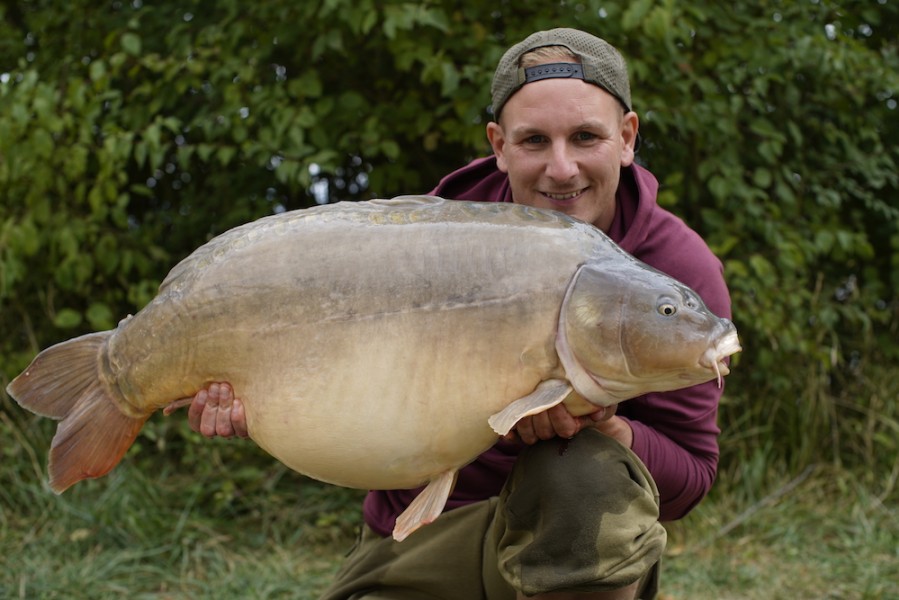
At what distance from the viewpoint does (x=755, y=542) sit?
3.24m

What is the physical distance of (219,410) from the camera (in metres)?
1.69

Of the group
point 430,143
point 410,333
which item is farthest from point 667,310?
point 430,143

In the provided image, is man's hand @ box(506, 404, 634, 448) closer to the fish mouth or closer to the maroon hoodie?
the maroon hoodie

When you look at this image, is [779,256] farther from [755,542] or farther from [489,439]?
[489,439]

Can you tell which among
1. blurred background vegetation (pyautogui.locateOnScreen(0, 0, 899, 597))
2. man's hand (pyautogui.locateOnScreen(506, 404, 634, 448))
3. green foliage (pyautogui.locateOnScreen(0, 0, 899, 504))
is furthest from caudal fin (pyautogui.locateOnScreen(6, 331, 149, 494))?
green foliage (pyautogui.locateOnScreen(0, 0, 899, 504))

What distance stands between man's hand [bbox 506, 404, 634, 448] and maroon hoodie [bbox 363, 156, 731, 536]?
0.08 meters

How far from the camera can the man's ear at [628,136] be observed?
2053 millimetres

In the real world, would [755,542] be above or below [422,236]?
below

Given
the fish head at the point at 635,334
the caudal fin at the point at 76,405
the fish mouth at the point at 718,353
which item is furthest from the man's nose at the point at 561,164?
the caudal fin at the point at 76,405

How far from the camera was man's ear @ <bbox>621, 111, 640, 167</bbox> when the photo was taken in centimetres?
205

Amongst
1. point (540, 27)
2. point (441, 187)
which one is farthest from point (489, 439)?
point (540, 27)

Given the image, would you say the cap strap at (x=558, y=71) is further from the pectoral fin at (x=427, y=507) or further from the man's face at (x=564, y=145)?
the pectoral fin at (x=427, y=507)

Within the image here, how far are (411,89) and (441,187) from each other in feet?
4.52

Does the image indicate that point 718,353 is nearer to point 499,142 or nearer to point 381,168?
point 499,142
